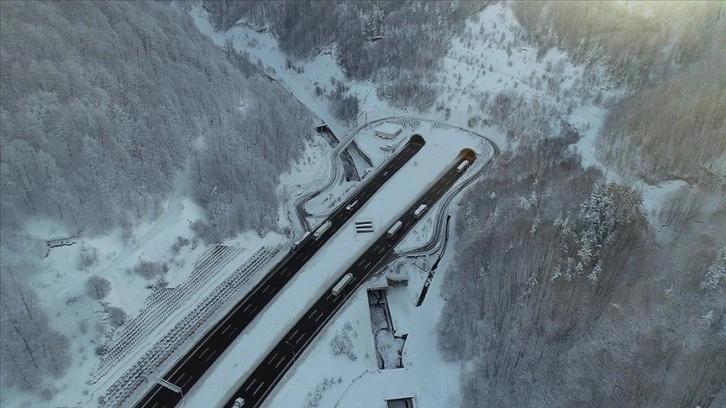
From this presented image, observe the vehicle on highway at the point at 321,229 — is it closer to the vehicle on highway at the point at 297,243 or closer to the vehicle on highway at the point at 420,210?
the vehicle on highway at the point at 297,243

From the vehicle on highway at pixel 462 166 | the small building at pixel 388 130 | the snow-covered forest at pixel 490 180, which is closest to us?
the snow-covered forest at pixel 490 180

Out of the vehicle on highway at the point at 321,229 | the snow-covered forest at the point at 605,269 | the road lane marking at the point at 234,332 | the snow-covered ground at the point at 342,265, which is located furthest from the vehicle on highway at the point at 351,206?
→ the road lane marking at the point at 234,332

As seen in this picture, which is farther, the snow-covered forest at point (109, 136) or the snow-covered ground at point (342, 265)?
the snow-covered ground at point (342, 265)

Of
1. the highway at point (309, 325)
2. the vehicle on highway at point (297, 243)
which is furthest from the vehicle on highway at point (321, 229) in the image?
the highway at point (309, 325)

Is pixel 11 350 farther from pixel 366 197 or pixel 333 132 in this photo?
pixel 333 132

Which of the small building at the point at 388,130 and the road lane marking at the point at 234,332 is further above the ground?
the small building at the point at 388,130

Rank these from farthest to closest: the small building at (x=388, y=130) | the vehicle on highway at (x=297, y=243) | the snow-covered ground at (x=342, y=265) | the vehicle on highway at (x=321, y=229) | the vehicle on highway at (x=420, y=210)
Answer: the small building at (x=388, y=130), the vehicle on highway at (x=420, y=210), the vehicle on highway at (x=321, y=229), the vehicle on highway at (x=297, y=243), the snow-covered ground at (x=342, y=265)

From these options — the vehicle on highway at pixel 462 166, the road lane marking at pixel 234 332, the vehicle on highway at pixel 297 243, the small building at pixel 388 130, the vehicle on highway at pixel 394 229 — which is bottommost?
the road lane marking at pixel 234 332

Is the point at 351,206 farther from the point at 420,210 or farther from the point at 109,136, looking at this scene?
the point at 109,136

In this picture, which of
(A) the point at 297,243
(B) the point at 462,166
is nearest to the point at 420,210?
(B) the point at 462,166
